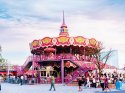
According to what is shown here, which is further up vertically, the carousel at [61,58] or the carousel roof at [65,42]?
the carousel roof at [65,42]

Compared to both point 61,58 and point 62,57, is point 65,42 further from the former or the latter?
point 61,58

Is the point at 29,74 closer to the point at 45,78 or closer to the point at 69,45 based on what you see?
the point at 45,78

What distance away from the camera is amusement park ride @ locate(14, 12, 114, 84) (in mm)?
Answer: 43969

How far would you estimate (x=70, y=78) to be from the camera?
41219mm

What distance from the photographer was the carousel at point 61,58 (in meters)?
44.0

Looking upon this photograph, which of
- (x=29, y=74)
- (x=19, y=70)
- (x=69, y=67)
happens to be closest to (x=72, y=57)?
(x=69, y=67)

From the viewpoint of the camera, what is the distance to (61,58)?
44.3 m

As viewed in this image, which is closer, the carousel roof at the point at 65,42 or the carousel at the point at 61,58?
the carousel at the point at 61,58

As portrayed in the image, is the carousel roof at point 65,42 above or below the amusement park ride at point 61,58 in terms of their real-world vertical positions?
above

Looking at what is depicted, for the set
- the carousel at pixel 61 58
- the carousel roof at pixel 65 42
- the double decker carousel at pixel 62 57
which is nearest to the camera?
the carousel at pixel 61 58

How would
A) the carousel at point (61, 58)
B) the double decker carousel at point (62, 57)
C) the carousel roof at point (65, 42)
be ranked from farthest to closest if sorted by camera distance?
the carousel roof at point (65, 42), the double decker carousel at point (62, 57), the carousel at point (61, 58)

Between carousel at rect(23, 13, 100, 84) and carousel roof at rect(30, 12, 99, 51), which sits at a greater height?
carousel roof at rect(30, 12, 99, 51)

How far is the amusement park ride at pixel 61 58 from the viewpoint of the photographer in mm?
43969

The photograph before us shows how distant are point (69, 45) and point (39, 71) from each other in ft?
21.1
